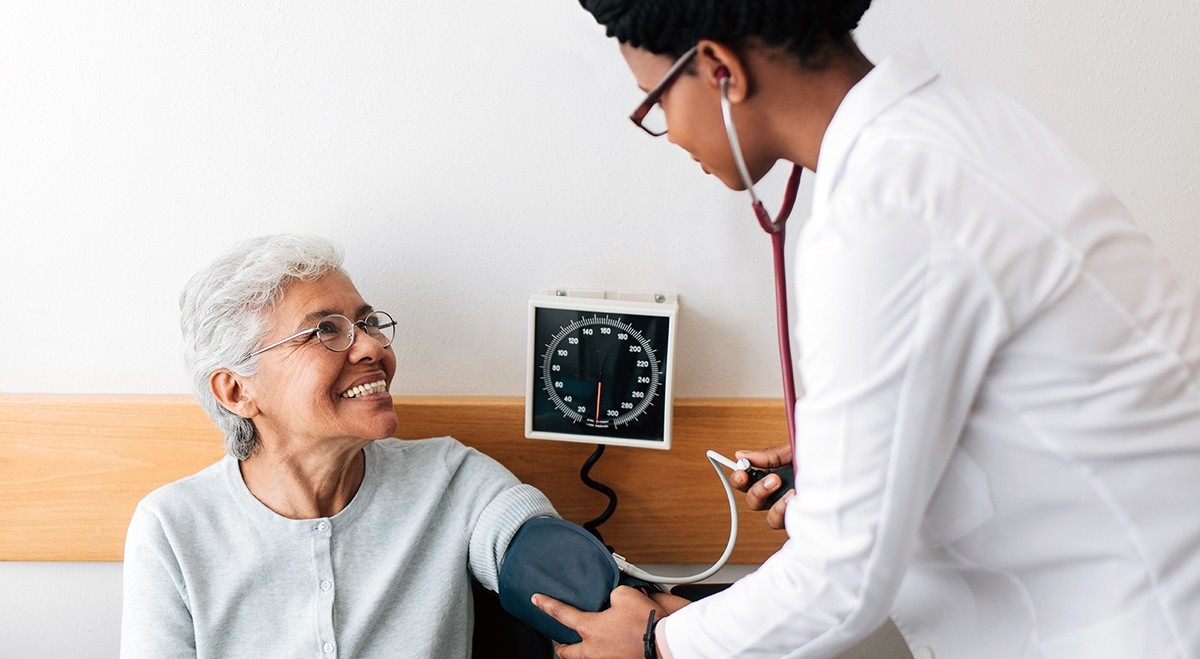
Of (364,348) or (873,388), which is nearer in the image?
(873,388)

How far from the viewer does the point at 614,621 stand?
52.8 inches

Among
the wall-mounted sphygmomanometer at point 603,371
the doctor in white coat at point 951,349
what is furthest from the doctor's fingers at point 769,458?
the doctor in white coat at point 951,349

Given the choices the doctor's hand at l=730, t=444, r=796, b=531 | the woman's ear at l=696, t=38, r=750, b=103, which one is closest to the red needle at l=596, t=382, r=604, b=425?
the doctor's hand at l=730, t=444, r=796, b=531

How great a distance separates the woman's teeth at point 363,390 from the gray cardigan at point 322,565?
6.0 inches

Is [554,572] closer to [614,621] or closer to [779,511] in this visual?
[614,621]

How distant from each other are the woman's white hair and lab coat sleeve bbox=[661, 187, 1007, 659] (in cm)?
88

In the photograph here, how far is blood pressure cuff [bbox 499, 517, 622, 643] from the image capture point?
1.45 meters

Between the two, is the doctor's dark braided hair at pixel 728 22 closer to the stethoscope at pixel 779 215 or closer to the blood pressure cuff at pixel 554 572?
the stethoscope at pixel 779 215

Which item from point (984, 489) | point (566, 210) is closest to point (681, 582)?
point (566, 210)

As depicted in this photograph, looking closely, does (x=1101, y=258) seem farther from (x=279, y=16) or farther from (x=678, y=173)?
(x=279, y=16)

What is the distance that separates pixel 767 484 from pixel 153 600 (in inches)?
34.2

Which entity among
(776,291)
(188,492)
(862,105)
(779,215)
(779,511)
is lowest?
(188,492)

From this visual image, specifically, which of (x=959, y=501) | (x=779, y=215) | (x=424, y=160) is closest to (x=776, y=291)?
(x=779, y=215)

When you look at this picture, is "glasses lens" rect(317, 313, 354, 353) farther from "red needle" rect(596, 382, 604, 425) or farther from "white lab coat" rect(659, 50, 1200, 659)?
"white lab coat" rect(659, 50, 1200, 659)
